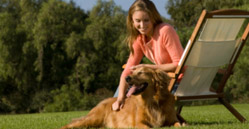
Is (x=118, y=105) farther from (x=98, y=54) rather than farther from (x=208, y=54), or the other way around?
(x=98, y=54)

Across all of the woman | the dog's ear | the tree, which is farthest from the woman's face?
the tree

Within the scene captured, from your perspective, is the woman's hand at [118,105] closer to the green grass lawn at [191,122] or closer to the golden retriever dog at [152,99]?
the golden retriever dog at [152,99]

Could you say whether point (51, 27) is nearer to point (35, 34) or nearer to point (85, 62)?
point (35, 34)

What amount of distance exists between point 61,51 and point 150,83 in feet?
78.0

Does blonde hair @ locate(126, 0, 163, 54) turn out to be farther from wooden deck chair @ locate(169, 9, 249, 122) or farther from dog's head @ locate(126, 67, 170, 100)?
dog's head @ locate(126, 67, 170, 100)

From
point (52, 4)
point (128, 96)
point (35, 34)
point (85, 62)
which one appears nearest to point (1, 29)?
point (35, 34)

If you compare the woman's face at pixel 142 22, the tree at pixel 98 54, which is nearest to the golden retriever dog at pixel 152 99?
the woman's face at pixel 142 22

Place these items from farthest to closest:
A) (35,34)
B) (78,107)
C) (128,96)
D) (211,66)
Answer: (35,34) < (78,107) < (211,66) < (128,96)

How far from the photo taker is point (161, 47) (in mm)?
4234

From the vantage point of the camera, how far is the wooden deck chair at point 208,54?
418 cm

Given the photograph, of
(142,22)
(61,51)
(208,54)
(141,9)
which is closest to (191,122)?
(208,54)

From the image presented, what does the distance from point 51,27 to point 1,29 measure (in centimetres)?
359

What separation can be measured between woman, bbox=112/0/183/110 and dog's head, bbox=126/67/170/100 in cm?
18

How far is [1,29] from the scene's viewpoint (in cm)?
2527
